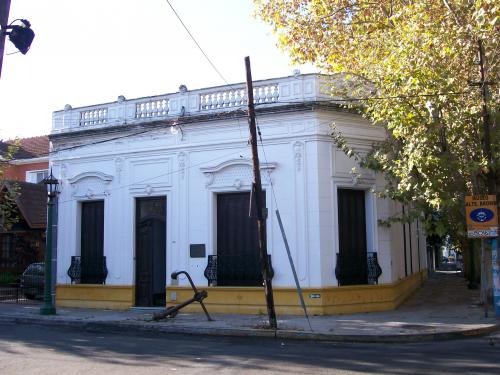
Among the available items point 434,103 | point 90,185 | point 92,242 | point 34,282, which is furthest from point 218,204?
point 34,282

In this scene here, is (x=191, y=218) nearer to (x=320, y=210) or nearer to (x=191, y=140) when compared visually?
(x=191, y=140)

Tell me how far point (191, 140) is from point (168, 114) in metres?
1.33

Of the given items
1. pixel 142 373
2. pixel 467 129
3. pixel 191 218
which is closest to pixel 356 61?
pixel 467 129

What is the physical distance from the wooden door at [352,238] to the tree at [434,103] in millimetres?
1518

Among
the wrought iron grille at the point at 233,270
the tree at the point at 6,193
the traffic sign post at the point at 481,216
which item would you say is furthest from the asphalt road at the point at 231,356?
the tree at the point at 6,193

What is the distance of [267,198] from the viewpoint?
657 inches

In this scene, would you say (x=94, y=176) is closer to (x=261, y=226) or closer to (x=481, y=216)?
(x=261, y=226)

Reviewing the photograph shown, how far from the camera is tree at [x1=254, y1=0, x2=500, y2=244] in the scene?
13.2m

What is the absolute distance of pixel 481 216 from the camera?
14.0m

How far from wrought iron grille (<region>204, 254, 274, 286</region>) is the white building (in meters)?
0.03

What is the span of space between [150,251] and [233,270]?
3.21 metres

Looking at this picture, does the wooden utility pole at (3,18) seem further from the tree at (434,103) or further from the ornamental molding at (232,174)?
the ornamental molding at (232,174)

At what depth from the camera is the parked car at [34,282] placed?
20994 mm

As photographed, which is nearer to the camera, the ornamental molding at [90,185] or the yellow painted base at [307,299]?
the yellow painted base at [307,299]
